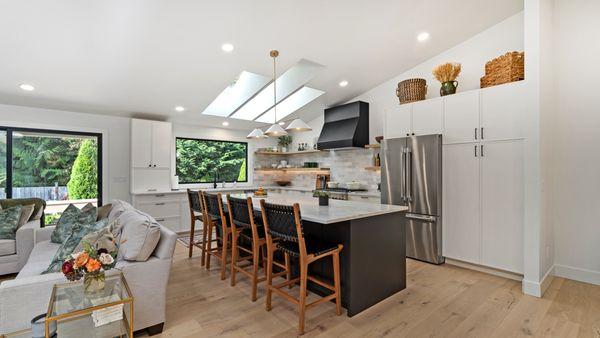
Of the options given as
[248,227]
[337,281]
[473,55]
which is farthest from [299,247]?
[473,55]

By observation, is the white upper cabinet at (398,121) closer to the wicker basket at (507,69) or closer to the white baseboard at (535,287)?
the wicker basket at (507,69)

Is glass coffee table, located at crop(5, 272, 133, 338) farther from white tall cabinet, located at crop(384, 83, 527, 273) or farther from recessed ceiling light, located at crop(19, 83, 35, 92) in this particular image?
white tall cabinet, located at crop(384, 83, 527, 273)

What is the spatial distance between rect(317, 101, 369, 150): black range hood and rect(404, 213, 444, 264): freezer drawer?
1849 mm

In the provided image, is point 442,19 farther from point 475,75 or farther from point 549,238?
point 549,238

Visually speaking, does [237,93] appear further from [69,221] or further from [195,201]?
[69,221]

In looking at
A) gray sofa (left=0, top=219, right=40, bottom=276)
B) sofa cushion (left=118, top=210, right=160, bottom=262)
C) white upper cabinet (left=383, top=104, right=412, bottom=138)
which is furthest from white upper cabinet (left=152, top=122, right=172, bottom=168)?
white upper cabinet (left=383, top=104, right=412, bottom=138)

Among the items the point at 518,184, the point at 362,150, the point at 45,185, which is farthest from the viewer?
the point at 362,150

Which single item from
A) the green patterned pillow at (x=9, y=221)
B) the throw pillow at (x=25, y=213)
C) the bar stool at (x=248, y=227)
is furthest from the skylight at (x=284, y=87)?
the green patterned pillow at (x=9, y=221)

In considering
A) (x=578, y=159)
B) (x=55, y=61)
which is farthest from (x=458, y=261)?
(x=55, y=61)

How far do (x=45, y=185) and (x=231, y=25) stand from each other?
404 centimetres

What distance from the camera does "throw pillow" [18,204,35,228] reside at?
3544 millimetres

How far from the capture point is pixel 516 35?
3.73 meters

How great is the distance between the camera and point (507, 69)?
10.9 feet

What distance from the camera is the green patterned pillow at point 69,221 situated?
3135 mm
